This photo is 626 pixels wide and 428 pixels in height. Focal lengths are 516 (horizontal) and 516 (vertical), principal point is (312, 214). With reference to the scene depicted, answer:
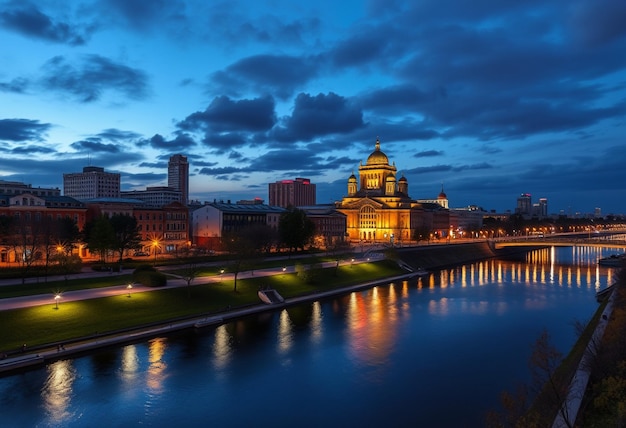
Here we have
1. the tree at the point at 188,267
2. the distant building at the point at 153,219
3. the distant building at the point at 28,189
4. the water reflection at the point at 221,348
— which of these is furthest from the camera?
the distant building at the point at 28,189

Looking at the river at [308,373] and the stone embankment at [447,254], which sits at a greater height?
the stone embankment at [447,254]

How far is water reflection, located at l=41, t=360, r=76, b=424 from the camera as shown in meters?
25.9

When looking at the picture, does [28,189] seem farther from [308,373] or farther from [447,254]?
[308,373]

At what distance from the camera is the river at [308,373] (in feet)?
86.3

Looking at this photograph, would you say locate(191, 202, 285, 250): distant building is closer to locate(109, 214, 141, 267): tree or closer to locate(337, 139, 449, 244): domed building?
locate(109, 214, 141, 267): tree

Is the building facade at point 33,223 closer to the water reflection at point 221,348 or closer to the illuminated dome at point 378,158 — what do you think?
the water reflection at point 221,348

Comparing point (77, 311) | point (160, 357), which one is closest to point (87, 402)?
point (160, 357)

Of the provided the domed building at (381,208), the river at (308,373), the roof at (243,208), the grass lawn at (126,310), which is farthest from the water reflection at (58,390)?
the domed building at (381,208)

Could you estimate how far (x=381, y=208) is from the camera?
15200 centimetres

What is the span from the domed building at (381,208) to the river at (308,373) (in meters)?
97.3

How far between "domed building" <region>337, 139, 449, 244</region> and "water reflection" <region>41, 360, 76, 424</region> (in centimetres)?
11633

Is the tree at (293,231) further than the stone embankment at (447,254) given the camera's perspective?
No

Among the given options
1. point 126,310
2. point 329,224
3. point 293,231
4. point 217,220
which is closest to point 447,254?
point 329,224

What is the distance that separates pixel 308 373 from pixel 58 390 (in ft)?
47.6
